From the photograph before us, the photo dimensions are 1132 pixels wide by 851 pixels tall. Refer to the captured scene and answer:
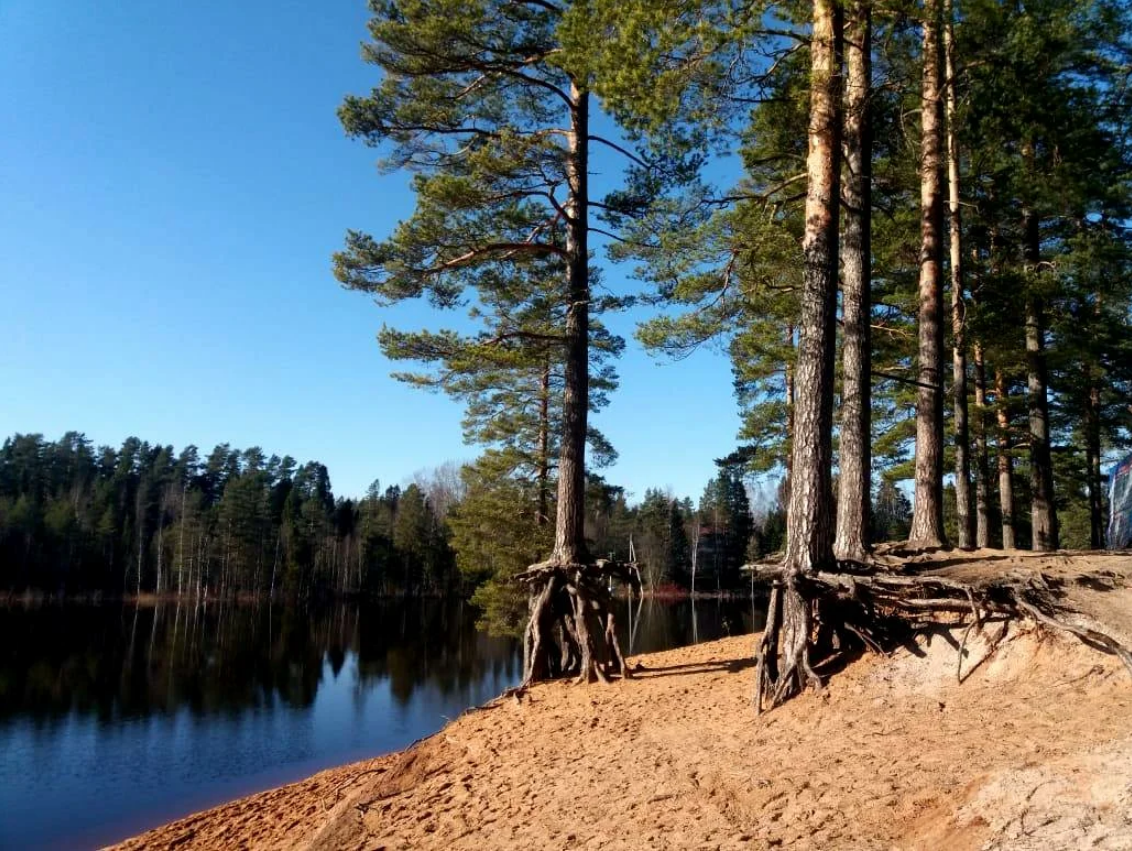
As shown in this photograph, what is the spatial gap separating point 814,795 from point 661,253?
642 centimetres

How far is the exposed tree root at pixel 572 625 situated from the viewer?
32.7ft

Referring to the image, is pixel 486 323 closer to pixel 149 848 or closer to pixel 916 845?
pixel 149 848

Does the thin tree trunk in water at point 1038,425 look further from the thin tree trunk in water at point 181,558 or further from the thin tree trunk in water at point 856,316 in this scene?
the thin tree trunk in water at point 181,558

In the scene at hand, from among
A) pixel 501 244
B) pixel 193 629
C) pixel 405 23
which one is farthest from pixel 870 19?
pixel 193 629

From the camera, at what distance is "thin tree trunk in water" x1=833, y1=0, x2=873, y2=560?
797 cm

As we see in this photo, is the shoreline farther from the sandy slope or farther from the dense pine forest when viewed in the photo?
the sandy slope

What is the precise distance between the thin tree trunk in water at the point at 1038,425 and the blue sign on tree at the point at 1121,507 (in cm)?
167

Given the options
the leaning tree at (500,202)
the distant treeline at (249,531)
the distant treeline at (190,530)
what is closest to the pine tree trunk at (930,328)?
the leaning tree at (500,202)

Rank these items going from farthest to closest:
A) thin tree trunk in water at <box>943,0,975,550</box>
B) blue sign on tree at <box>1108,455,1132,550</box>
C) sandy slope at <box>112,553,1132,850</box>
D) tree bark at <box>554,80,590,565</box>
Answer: blue sign on tree at <box>1108,455,1132,550</box> < thin tree trunk in water at <box>943,0,975,550</box> < tree bark at <box>554,80,590,565</box> < sandy slope at <box>112,553,1132,850</box>

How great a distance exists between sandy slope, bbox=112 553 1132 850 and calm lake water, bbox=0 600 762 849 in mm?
3216

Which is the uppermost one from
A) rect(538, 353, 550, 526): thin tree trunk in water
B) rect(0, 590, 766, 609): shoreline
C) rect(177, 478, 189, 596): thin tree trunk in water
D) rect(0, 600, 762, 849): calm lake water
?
rect(538, 353, 550, 526): thin tree trunk in water

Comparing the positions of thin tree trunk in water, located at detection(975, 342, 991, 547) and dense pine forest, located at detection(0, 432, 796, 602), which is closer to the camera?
thin tree trunk in water, located at detection(975, 342, 991, 547)

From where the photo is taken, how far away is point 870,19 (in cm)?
757

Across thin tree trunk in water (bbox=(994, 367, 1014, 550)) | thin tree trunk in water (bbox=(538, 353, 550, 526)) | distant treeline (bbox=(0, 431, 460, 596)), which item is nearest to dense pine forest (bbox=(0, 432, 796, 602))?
distant treeline (bbox=(0, 431, 460, 596))
